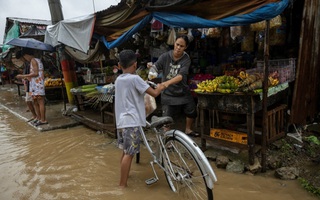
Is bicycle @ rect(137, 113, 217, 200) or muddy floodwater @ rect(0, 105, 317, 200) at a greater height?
bicycle @ rect(137, 113, 217, 200)

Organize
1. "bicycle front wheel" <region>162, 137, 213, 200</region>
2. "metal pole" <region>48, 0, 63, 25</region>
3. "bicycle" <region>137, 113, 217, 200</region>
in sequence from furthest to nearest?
"metal pole" <region>48, 0, 63, 25</region> → "bicycle front wheel" <region>162, 137, 213, 200</region> → "bicycle" <region>137, 113, 217, 200</region>

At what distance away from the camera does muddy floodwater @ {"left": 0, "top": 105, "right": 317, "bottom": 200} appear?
127 inches

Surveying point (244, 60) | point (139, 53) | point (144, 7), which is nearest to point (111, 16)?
point (144, 7)

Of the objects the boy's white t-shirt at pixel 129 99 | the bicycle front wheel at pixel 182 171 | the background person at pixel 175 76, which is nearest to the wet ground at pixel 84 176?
the bicycle front wheel at pixel 182 171

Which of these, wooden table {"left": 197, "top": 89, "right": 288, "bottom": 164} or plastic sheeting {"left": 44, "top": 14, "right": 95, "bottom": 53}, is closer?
wooden table {"left": 197, "top": 89, "right": 288, "bottom": 164}

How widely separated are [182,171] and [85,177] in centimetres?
185

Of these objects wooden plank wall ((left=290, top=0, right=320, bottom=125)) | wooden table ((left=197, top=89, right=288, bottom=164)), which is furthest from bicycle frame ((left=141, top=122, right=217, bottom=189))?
wooden plank wall ((left=290, top=0, right=320, bottom=125))

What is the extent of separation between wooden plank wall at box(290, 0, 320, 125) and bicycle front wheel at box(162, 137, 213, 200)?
2.89 m

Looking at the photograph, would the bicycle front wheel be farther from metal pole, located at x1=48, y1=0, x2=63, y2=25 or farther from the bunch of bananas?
metal pole, located at x1=48, y1=0, x2=63, y2=25

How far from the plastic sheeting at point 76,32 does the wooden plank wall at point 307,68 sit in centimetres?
494

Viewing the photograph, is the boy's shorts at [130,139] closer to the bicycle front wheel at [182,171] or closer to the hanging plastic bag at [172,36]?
the bicycle front wheel at [182,171]

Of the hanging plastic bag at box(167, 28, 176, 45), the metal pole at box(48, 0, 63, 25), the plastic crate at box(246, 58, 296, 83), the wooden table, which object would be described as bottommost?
the wooden table

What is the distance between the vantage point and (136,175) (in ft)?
12.6

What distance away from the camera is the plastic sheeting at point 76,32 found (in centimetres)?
638
